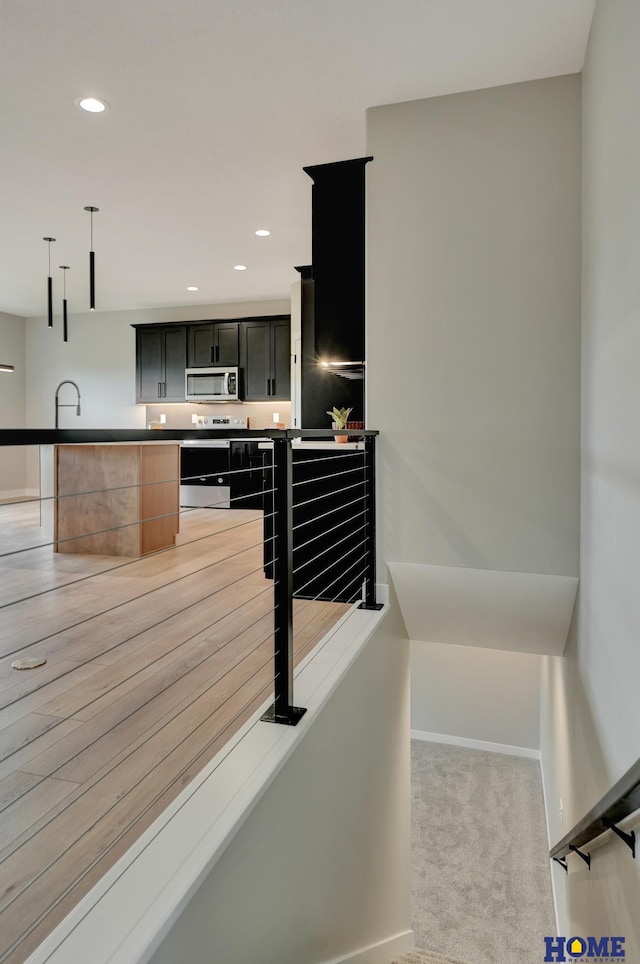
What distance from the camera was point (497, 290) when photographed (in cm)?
303

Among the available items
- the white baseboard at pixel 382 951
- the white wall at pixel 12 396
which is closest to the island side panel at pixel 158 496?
the white baseboard at pixel 382 951

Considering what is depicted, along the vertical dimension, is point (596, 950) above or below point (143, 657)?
below

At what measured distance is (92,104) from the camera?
3.12 m

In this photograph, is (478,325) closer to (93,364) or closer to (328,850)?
(328,850)

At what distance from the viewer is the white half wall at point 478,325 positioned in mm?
2943

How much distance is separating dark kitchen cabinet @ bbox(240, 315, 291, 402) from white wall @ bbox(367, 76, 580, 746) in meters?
4.08

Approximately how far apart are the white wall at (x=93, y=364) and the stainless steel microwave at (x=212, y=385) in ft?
2.72

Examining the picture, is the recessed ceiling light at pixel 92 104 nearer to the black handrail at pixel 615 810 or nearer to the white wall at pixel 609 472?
the white wall at pixel 609 472

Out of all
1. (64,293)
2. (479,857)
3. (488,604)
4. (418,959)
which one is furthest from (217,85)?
(479,857)

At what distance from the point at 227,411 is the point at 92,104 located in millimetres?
4908

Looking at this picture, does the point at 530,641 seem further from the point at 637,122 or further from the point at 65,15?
the point at 65,15

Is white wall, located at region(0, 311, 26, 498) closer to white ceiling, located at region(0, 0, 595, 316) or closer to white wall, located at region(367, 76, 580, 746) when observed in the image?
white ceiling, located at region(0, 0, 595, 316)

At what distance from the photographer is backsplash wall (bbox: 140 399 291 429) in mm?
7703

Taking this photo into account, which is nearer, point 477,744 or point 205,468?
point 477,744
